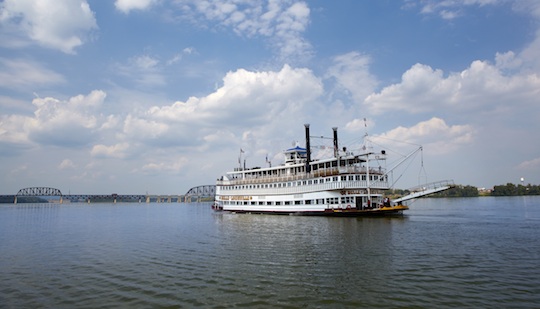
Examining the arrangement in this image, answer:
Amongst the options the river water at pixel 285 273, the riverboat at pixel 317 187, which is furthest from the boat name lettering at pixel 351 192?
the river water at pixel 285 273

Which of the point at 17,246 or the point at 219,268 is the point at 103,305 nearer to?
the point at 219,268

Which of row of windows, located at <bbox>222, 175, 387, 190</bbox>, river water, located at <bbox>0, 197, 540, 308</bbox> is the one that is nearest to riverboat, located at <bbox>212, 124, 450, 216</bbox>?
row of windows, located at <bbox>222, 175, 387, 190</bbox>

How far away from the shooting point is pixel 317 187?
5806cm

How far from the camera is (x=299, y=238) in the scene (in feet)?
102

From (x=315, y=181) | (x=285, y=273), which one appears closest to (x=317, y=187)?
(x=315, y=181)

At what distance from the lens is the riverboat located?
177ft

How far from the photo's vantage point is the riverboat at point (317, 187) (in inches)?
2127

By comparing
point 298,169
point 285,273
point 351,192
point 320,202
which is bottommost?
point 285,273

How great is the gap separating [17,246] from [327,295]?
31.9 metres

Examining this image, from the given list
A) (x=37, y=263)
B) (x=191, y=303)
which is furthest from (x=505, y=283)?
(x=37, y=263)

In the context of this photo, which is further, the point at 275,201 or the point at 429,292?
the point at 275,201

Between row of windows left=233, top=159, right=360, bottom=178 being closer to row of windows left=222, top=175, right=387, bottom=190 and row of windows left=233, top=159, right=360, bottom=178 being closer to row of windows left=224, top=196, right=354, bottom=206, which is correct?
row of windows left=222, top=175, right=387, bottom=190

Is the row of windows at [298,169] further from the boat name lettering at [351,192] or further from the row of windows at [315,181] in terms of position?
the boat name lettering at [351,192]

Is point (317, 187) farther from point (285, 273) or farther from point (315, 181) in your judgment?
point (285, 273)
